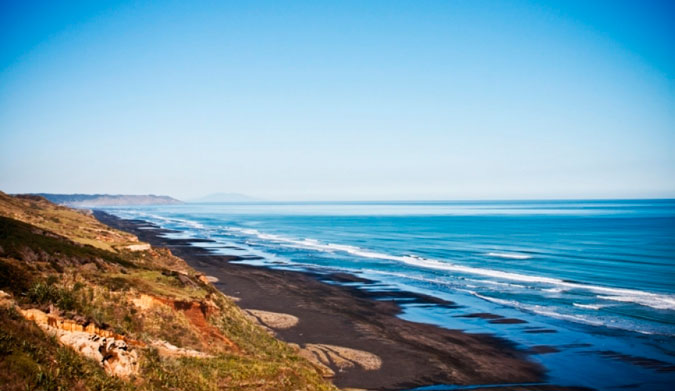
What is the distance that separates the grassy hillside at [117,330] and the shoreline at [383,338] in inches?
227

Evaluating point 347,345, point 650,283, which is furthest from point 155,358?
point 650,283

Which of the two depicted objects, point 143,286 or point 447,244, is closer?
point 143,286

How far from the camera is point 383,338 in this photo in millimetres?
30938

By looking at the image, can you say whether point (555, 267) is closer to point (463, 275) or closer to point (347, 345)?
point (463, 275)

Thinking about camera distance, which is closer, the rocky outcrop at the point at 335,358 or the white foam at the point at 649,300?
the rocky outcrop at the point at 335,358

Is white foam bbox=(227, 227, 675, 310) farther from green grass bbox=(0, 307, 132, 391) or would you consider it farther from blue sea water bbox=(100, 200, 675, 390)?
green grass bbox=(0, 307, 132, 391)

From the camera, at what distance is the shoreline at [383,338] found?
23812 millimetres

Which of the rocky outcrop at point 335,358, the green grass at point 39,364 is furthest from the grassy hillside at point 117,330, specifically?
the rocky outcrop at point 335,358

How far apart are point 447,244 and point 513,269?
2849 centimetres

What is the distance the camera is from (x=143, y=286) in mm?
22141

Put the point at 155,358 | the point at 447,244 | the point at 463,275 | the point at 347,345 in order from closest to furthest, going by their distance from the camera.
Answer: the point at 155,358, the point at 347,345, the point at 463,275, the point at 447,244

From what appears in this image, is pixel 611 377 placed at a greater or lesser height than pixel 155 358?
lesser

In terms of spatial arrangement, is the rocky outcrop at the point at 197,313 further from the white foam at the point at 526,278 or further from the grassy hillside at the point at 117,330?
the white foam at the point at 526,278

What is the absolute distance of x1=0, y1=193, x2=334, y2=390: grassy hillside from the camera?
34.4 ft
